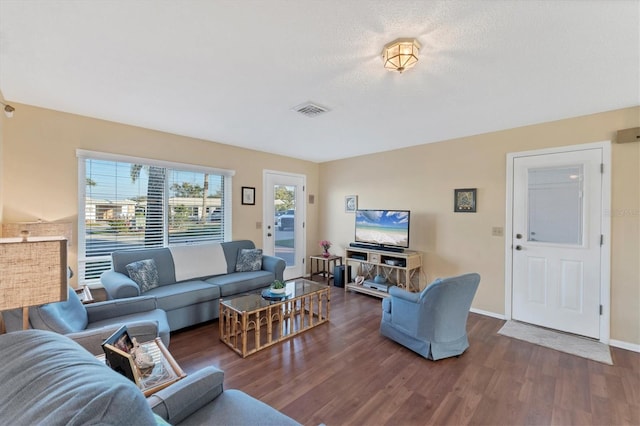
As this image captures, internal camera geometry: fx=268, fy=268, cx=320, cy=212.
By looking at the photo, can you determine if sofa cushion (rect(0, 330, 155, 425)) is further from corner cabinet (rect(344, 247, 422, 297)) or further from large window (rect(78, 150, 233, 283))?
corner cabinet (rect(344, 247, 422, 297))

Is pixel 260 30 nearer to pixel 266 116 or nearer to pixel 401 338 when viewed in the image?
pixel 266 116

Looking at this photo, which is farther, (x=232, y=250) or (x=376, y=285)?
(x=376, y=285)

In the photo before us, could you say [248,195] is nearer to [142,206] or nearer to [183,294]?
[142,206]

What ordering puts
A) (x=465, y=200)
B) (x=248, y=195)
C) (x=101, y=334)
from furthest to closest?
(x=248, y=195), (x=465, y=200), (x=101, y=334)

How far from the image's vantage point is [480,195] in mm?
3623

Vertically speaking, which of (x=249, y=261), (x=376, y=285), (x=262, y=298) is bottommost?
(x=376, y=285)

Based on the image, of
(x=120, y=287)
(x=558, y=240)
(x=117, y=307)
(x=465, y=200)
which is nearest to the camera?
(x=117, y=307)

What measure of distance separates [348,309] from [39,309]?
10.1ft

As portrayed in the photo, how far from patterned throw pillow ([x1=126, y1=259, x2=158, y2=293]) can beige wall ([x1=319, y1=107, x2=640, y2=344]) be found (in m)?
3.26

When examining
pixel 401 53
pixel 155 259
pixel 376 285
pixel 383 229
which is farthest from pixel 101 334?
pixel 383 229

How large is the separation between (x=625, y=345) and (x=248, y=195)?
4.97 meters

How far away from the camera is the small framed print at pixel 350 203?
510cm

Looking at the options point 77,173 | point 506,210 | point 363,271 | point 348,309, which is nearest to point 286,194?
point 363,271

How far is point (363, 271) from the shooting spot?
486cm
